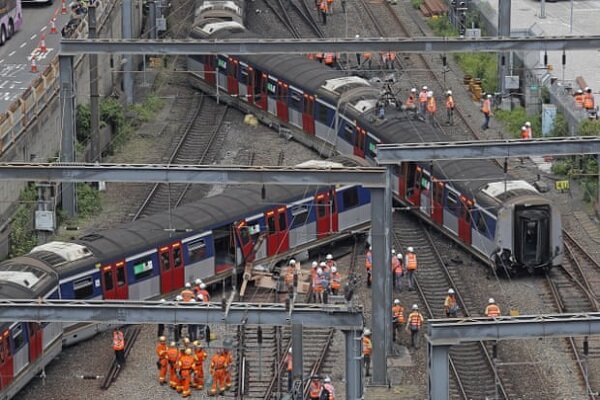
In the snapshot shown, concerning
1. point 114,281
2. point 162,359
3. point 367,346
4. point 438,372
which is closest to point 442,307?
point 367,346

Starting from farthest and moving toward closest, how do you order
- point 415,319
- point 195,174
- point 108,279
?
1. point 108,279
2. point 415,319
3. point 195,174

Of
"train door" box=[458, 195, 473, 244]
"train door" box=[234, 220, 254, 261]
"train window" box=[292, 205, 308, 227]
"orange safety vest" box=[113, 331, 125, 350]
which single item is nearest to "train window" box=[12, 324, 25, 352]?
"orange safety vest" box=[113, 331, 125, 350]

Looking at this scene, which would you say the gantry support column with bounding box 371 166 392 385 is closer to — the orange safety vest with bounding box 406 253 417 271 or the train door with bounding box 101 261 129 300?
the orange safety vest with bounding box 406 253 417 271

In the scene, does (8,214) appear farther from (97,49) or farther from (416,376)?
(416,376)

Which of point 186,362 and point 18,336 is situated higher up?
point 18,336

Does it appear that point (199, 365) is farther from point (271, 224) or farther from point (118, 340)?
point (271, 224)

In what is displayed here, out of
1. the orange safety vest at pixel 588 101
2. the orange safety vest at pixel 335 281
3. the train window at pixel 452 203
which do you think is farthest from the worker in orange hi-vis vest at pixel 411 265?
the orange safety vest at pixel 588 101

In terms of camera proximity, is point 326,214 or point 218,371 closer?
point 218,371

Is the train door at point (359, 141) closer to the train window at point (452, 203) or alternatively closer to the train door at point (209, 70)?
the train window at point (452, 203)
